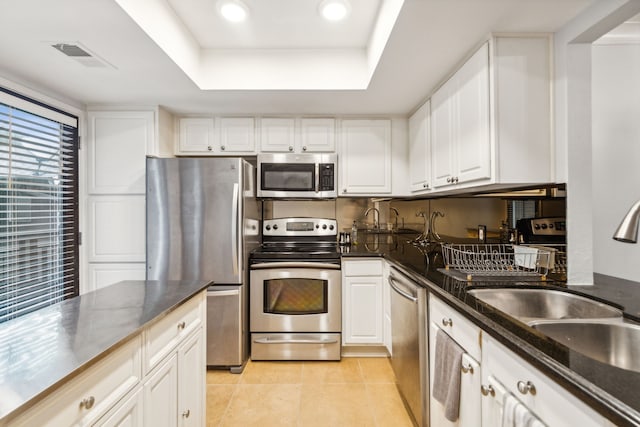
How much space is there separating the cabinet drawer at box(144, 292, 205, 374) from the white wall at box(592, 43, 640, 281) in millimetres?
2147

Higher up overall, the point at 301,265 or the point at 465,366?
the point at 301,265

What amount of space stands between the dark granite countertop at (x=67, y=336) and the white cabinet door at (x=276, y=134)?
1.73 metres

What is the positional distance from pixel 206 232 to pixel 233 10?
1.51 metres

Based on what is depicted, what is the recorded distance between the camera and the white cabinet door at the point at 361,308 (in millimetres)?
2678

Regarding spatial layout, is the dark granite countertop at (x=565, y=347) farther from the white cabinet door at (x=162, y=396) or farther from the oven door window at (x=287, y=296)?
the white cabinet door at (x=162, y=396)

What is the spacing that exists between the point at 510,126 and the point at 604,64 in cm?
68

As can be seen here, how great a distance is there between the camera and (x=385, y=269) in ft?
8.64

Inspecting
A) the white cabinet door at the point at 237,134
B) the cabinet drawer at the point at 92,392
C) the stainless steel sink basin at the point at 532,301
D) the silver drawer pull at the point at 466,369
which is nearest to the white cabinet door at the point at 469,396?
the silver drawer pull at the point at 466,369

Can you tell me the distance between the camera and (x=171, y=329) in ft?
4.26

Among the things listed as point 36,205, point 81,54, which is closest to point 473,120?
point 81,54

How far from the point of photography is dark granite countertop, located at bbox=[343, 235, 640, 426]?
2.10 ft

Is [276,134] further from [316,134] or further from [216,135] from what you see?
[216,135]

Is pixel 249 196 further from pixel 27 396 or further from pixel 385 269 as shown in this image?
pixel 27 396

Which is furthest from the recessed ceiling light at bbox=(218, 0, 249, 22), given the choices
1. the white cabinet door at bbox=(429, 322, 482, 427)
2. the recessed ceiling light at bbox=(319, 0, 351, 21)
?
the white cabinet door at bbox=(429, 322, 482, 427)
